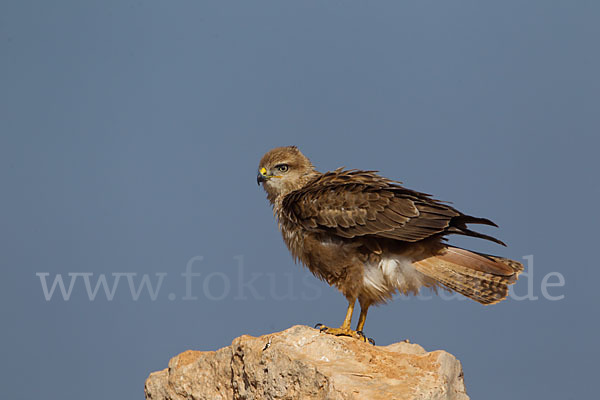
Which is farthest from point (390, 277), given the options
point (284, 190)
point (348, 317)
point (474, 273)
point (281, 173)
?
point (281, 173)

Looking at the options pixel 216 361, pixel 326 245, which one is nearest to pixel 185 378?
pixel 216 361

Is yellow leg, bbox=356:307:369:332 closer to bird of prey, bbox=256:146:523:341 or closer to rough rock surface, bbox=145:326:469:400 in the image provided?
bird of prey, bbox=256:146:523:341

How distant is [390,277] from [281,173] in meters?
1.70

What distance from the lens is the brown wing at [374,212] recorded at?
268 inches

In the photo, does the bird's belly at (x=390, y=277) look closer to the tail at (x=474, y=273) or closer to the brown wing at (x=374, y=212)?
the tail at (x=474, y=273)

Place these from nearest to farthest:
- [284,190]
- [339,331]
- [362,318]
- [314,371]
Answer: [314,371] → [339,331] → [362,318] → [284,190]

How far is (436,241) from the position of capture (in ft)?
23.3

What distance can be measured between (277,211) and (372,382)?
260cm

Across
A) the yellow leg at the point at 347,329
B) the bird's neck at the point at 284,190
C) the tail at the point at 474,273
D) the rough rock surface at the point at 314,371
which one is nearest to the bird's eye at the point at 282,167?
the bird's neck at the point at 284,190

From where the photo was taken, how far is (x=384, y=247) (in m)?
7.06

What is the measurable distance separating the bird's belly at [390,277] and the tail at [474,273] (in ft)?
0.34

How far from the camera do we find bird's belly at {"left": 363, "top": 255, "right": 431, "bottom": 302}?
23.0ft

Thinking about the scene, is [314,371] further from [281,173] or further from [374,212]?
[281,173]

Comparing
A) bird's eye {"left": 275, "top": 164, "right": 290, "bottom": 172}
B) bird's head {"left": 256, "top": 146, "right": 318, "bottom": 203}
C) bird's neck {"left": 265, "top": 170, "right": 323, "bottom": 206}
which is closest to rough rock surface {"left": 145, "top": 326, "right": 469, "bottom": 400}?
bird's neck {"left": 265, "top": 170, "right": 323, "bottom": 206}
